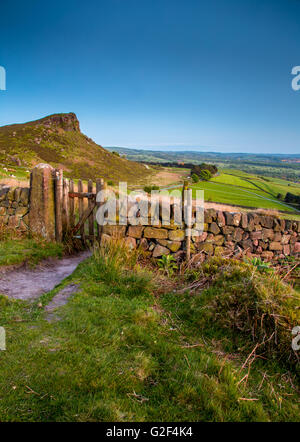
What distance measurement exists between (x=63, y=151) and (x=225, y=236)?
5327 cm

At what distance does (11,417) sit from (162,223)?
5225mm

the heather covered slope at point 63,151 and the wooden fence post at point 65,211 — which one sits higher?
the heather covered slope at point 63,151

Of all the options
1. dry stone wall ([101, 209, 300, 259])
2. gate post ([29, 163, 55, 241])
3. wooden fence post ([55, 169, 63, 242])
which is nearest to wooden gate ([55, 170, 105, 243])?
wooden fence post ([55, 169, 63, 242])

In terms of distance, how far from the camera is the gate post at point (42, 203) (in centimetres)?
842

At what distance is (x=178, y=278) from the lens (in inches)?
238

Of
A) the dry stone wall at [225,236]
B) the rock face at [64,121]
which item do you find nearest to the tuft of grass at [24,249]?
the dry stone wall at [225,236]

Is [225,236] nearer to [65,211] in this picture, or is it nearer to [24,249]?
[65,211]

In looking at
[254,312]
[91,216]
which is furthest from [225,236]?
[91,216]

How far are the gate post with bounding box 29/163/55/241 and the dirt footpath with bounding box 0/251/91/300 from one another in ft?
4.66

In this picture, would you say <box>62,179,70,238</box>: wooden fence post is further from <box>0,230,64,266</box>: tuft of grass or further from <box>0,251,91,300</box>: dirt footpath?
<box>0,251,91,300</box>: dirt footpath

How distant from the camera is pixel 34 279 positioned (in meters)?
6.21

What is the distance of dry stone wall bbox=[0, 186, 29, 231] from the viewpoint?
8.76 m

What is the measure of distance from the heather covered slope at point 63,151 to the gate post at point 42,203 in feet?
104

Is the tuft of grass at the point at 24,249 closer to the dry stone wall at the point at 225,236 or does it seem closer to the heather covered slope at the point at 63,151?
the dry stone wall at the point at 225,236
